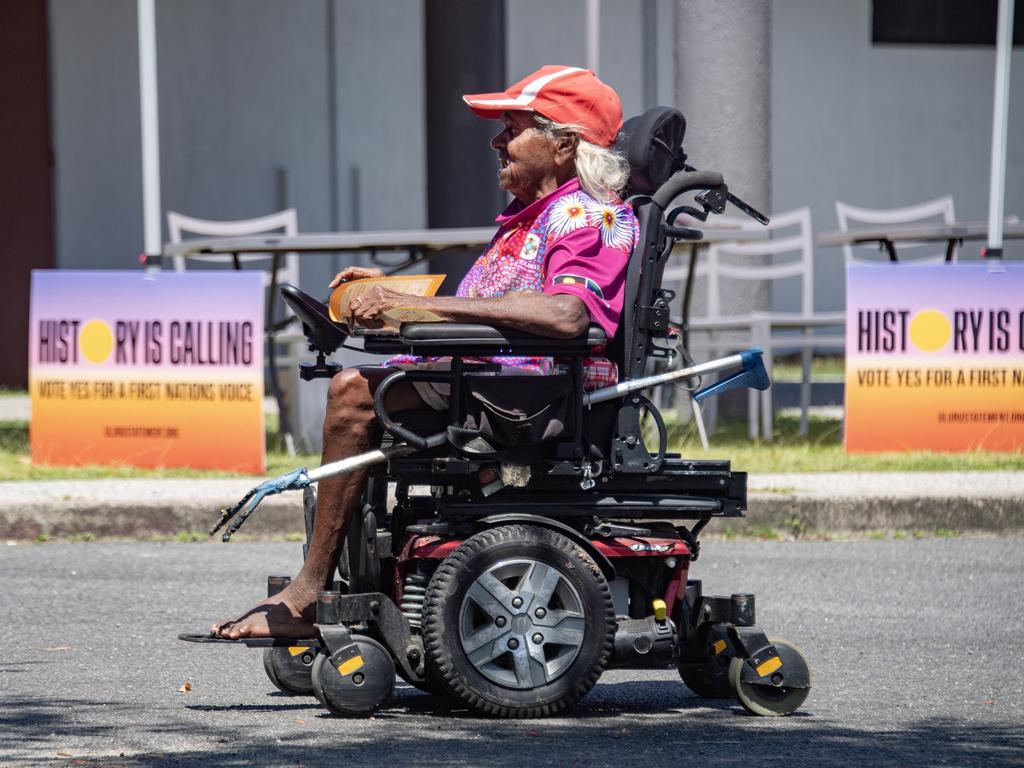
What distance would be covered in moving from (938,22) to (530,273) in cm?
1280

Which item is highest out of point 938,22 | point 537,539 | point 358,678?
point 938,22

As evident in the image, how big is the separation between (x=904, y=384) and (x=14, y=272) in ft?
25.8

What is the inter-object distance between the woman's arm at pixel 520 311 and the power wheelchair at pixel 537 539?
0.04 meters

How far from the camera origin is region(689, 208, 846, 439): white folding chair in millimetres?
9906

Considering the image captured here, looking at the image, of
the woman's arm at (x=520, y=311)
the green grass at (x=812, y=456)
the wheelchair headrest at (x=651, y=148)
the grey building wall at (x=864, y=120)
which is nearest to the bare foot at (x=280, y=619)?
the woman's arm at (x=520, y=311)

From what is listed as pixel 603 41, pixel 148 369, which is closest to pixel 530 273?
pixel 148 369

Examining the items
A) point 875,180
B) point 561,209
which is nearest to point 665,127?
point 561,209

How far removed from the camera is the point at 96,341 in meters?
8.45

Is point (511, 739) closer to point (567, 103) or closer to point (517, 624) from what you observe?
point (517, 624)

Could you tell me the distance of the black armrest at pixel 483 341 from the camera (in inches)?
163

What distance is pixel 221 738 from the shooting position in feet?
13.2

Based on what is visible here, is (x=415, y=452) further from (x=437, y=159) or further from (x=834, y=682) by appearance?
(x=437, y=159)

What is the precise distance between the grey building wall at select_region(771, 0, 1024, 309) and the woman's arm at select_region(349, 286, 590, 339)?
1201cm

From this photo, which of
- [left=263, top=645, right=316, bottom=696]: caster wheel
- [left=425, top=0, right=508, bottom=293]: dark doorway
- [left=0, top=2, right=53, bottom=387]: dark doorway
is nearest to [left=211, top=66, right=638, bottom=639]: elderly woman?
[left=263, top=645, right=316, bottom=696]: caster wheel
